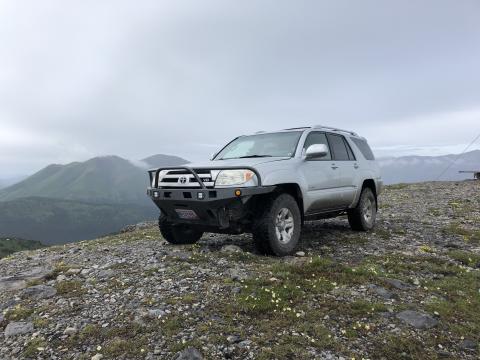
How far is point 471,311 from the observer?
18.2 feet

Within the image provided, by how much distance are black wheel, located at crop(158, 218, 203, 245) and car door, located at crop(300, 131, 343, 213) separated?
8.36 feet

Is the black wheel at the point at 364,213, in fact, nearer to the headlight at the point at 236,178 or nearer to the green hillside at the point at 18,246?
the headlight at the point at 236,178

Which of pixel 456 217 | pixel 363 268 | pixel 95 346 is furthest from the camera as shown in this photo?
pixel 456 217

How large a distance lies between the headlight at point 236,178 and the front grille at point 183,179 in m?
0.16

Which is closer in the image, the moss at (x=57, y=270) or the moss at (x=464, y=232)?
the moss at (x=57, y=270)

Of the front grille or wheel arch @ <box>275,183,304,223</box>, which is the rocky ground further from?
the front grille

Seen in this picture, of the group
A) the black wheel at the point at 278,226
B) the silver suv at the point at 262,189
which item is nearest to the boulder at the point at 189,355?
the silver suv at the point at 262,189

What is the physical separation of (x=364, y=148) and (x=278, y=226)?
494cm

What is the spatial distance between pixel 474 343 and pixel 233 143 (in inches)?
245

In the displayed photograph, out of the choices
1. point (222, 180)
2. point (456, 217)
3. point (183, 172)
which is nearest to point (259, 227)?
point (222, 180)

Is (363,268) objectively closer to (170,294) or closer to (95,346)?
(170,294)

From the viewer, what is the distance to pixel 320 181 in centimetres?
856

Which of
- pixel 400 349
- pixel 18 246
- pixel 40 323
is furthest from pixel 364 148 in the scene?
pixel 18 246

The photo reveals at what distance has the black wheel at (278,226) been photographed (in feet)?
23.6
